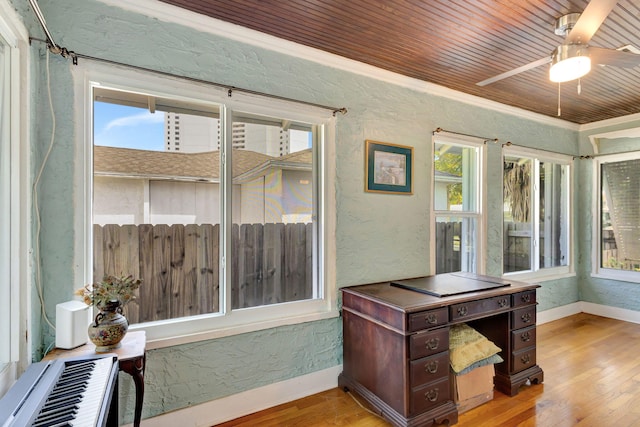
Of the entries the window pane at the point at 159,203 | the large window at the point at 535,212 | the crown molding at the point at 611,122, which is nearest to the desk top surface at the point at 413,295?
the window pane at the point at 159,203

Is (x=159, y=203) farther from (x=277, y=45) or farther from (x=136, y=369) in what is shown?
(x=277, y=45)

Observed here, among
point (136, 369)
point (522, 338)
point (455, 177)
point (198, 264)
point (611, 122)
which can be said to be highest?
point (611, 122)

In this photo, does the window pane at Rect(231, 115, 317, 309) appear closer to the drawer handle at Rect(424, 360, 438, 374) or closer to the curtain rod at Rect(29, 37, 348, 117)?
the curtain rod at Rect(29, 37, 348, 117)

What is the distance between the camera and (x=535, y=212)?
159 inches

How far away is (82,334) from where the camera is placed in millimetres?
1576

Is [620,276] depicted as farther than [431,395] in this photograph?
Yes

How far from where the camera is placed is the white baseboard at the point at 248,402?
1.96 meters

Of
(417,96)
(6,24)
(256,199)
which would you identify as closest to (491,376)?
(256,199)

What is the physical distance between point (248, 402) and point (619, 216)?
482 centimetres

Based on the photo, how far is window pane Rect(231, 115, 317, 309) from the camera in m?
2.27

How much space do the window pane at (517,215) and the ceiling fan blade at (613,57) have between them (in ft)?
5.92

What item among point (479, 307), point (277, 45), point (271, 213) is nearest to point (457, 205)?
point (479, 307)

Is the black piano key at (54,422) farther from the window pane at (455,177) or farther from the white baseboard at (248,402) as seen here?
the window pane at (455,177)

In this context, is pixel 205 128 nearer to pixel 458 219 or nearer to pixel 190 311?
pixel 190 311
